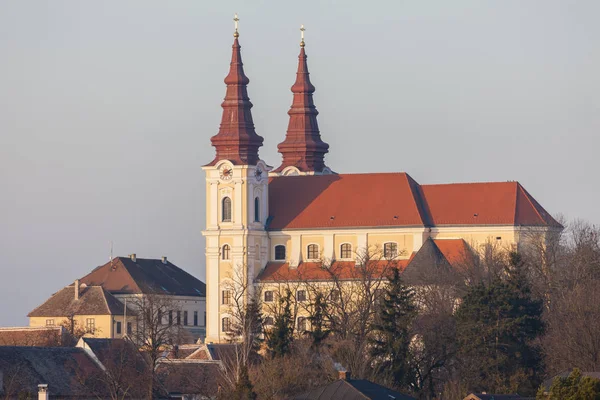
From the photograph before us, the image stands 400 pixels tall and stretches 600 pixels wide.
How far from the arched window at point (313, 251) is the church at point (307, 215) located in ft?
0.17

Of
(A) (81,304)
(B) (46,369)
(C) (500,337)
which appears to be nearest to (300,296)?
(A) (81,304)

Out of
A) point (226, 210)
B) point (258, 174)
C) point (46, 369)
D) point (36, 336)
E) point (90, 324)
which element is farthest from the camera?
point (90, 324)

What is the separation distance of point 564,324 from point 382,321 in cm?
764

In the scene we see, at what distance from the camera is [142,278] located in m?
120

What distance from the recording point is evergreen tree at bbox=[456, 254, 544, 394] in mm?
77938

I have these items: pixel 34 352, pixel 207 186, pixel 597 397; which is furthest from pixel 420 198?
pixel 597 397

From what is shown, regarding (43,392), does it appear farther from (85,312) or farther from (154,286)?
(154,286)

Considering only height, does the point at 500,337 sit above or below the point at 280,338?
below

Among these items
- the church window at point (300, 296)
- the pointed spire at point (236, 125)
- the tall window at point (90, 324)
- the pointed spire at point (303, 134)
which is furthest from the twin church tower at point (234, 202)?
the tall window at point (90, 324)

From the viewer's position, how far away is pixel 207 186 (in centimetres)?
10625

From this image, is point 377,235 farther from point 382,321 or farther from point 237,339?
point 382,321

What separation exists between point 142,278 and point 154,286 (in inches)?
35.3

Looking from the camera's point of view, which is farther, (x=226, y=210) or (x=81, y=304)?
(x=81, y=304)

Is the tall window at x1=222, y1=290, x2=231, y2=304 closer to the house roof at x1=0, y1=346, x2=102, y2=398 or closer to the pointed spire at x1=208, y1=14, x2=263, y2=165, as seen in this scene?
the pointed spire at x1=208, y1=14, x2=263, y2=165
